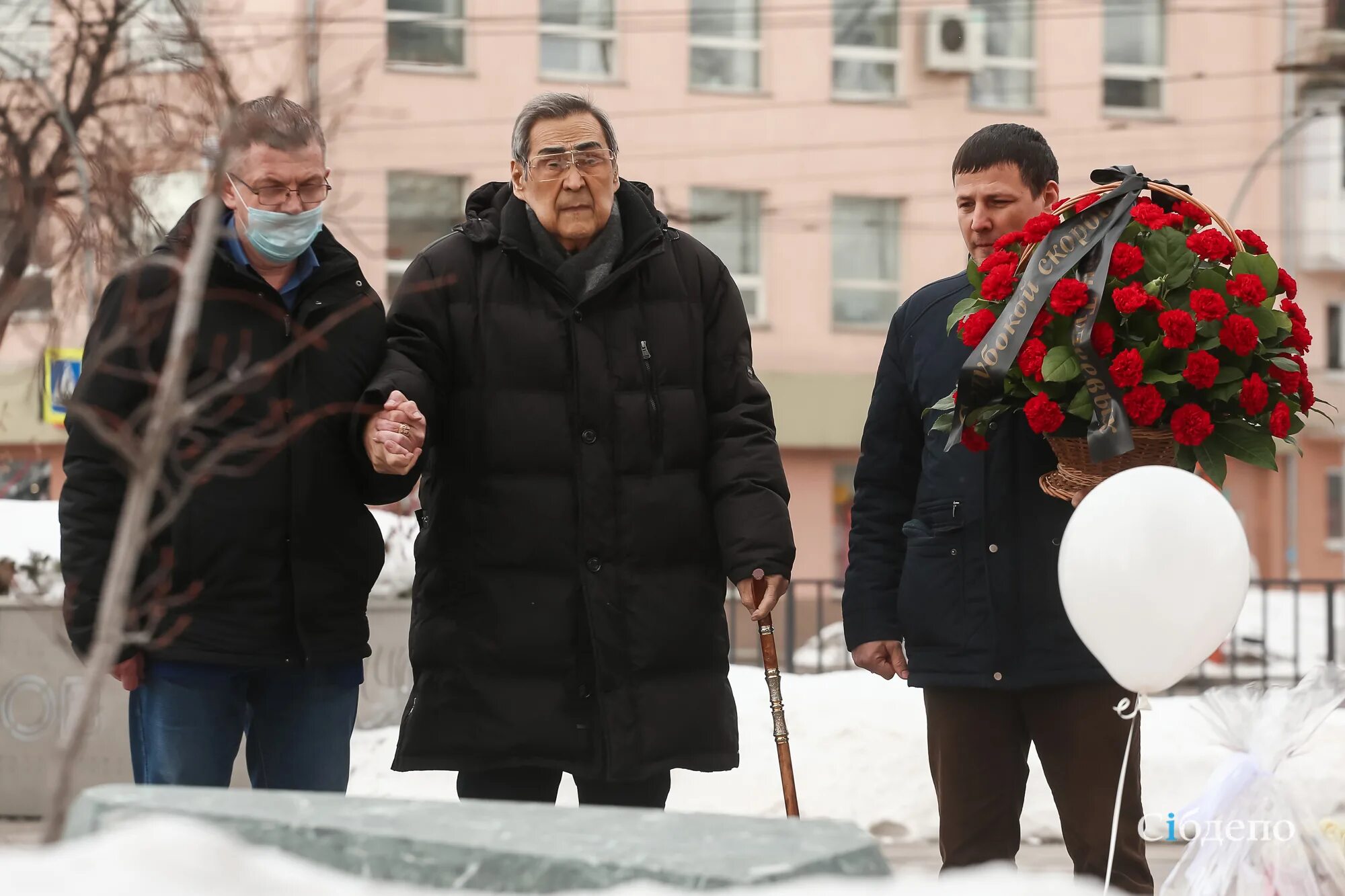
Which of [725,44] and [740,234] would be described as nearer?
[725,44]

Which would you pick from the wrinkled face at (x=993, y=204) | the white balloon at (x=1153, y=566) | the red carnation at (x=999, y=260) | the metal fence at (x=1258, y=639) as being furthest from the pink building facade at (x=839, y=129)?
the white balloon at (x=1153, y=566)

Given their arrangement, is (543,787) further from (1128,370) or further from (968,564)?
(1128,370)

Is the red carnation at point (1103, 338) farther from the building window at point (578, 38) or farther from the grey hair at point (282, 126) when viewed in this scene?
the building window at point (578, 38)

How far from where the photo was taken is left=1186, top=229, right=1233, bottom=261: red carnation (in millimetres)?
3852

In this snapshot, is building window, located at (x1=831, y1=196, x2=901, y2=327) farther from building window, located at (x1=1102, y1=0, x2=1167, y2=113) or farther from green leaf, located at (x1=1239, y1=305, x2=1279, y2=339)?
green leaf, located at (x1=1239, y1=305, x2=1279, y2=339)

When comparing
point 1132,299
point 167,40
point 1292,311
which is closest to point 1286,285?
point 1292,311

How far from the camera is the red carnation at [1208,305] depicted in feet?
12.4

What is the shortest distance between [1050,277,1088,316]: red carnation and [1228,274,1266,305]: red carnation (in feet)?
0.96

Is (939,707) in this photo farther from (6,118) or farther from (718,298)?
(6,118)

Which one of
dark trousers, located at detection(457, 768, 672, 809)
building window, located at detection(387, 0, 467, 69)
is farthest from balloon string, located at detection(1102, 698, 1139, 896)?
building window, located at detection(387, 0, 467, 69)

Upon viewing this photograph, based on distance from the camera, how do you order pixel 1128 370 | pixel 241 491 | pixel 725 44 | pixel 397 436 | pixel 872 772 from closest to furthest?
1. pixel 1128 370
2. pixel 397 436
3. pixel 241 491
4. pixel 872 772
5. pixel 725 44

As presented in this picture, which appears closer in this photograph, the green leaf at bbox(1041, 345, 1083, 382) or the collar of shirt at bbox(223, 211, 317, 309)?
the green leaf at bbox(1041, 345, 1083, 382)

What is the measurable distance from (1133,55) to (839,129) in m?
5.01

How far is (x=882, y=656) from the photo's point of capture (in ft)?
14.7
